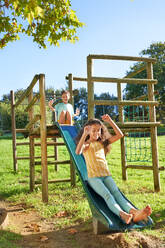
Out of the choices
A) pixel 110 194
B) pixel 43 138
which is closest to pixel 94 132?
pixel 110 194

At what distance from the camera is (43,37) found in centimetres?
682

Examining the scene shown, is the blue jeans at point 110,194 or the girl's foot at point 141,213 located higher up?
the blue jeans at point 110,194

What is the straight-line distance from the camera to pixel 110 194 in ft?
11.9

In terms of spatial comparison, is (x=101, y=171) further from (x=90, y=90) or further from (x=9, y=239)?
(x=90, y=90)

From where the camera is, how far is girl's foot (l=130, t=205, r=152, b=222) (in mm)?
3267

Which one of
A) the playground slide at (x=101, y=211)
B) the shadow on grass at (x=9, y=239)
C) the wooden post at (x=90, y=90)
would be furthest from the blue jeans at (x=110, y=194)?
the wooden post at (x=90, y=90)

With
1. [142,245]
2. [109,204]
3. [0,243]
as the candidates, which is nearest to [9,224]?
[0,243]

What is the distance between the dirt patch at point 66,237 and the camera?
3176 mm

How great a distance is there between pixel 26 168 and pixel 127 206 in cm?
614

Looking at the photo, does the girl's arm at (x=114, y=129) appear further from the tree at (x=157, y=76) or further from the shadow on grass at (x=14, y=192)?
the tree at (x=157, y=76)

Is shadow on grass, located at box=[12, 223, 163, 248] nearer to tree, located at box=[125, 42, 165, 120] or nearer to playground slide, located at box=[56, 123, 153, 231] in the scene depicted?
playground slide, located at box=[56, 123, 153, 231]

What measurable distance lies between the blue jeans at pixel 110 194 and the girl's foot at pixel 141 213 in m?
0.14

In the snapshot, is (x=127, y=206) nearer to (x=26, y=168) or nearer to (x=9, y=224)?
(x=9, y=224)

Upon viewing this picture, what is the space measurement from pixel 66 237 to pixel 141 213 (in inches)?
42.7
